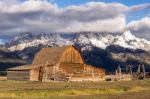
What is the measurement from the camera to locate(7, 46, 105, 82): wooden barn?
115188 millimetres

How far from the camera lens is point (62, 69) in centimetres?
11731

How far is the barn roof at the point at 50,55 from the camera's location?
12099cm

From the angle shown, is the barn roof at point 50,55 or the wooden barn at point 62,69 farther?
the barn roof at point 50,55

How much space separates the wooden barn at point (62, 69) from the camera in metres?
115

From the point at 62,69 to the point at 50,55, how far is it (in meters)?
10.3

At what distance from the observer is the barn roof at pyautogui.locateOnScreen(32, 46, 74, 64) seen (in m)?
121

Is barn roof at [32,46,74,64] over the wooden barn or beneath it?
over

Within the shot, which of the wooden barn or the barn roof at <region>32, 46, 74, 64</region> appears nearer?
the wooden barn

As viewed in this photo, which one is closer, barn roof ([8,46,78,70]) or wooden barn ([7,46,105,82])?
wooden barn ([7,46,105,82])

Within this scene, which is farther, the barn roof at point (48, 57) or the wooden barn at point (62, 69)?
the barn roof at point (48, 57)

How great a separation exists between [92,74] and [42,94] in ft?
206

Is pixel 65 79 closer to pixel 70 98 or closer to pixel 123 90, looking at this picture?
pixel 123 90

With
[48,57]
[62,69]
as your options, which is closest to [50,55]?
[48,57]

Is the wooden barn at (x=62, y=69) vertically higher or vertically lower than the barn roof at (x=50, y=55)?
lower
